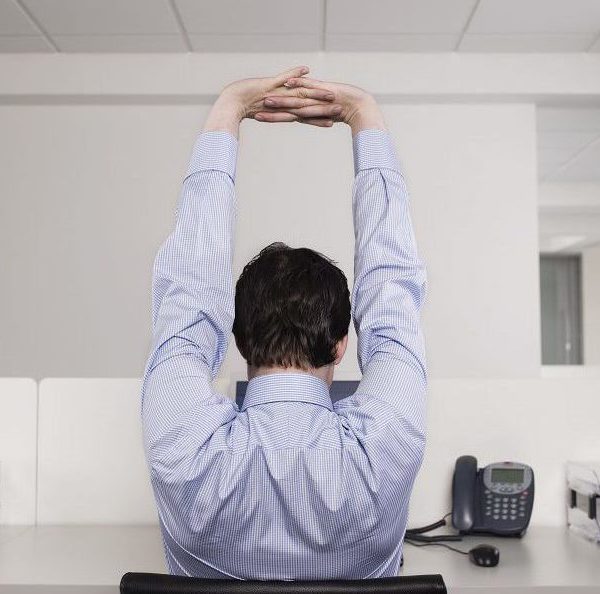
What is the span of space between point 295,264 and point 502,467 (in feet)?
3.98

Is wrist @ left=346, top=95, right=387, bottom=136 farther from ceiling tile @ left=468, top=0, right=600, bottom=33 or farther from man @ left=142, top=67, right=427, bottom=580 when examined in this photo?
ceiling tile @ left=468, top=0, right=600, bottom=33

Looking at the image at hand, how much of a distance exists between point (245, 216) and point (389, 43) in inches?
44.9

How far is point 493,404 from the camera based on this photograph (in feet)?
6.54

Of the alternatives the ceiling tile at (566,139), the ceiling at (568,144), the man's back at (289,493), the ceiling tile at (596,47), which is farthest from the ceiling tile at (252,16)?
the man's back at (289,493)

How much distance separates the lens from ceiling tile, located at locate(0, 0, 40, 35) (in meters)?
3.43

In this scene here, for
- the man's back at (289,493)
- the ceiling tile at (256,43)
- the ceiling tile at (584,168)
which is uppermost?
the ceiling tile at (256,43)

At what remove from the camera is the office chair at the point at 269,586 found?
0.77 m

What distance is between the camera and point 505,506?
6.15ft

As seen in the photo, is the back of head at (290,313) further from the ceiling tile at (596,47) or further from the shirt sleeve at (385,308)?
the ceiling tile at (596,47)

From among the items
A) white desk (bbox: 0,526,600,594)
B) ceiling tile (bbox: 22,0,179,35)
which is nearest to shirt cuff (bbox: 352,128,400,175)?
white desk (bbox: 0,526,600,594)

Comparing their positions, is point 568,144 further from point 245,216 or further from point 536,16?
point 245,216

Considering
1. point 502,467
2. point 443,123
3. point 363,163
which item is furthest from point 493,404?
point 443,123

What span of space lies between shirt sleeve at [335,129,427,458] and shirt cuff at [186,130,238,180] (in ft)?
0.51

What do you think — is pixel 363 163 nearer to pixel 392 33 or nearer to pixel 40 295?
pixel 392 33
